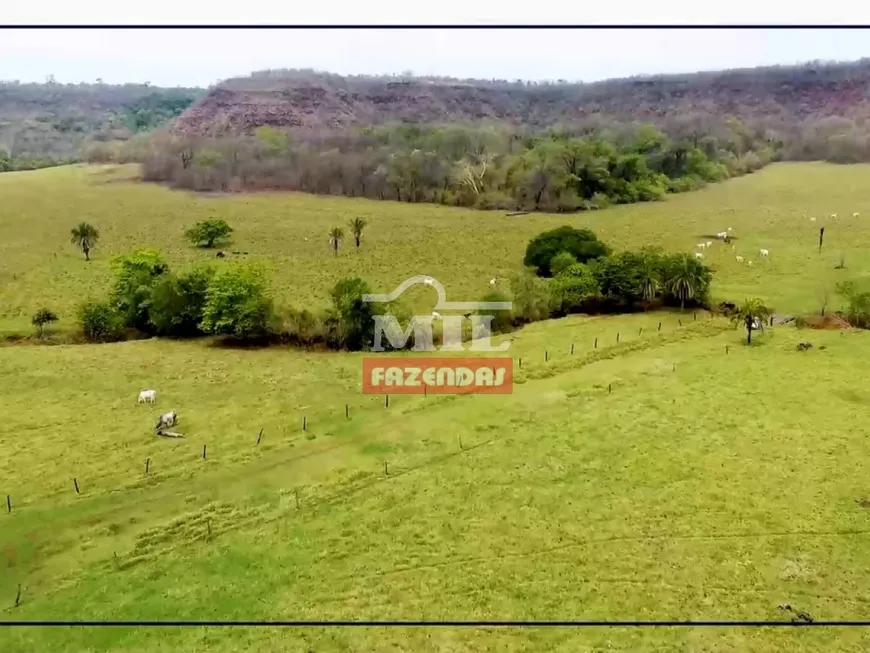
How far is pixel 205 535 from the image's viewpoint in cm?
1320

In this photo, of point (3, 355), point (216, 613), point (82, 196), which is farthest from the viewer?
point (82, 196)

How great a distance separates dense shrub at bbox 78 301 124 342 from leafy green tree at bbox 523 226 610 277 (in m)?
17.0

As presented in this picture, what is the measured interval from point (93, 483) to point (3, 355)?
9.69 m

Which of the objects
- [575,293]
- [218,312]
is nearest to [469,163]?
[575,293]

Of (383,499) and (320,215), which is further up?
(320,215)

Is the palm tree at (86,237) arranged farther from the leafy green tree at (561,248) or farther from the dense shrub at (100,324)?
the leafy green tree at (561,248)

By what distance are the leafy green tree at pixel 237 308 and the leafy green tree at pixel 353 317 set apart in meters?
2.23

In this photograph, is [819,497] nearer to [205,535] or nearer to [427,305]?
[205,535]

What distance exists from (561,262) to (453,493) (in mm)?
16867

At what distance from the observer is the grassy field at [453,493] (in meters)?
11.4

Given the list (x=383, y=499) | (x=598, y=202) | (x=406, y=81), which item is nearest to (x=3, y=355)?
(x=383, y=499)

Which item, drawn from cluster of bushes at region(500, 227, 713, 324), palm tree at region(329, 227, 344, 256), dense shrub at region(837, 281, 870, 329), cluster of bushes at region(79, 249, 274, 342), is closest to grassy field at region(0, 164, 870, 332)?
palm tree at region(329, 227, 344, 256)

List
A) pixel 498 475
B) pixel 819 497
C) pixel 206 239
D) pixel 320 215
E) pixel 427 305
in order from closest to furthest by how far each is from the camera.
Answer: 1. pixel 819 497
2. pixel 498 475
3. pixel 427 305
4. pixel 206 239
5. pixel 320 215
